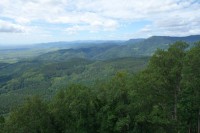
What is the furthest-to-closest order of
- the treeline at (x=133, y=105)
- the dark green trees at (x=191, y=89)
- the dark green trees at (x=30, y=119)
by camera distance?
the dark green trees at (x=30, y=119) → the treeline at (x=133, y=105) → the dark green trees at (x=191, y=89)

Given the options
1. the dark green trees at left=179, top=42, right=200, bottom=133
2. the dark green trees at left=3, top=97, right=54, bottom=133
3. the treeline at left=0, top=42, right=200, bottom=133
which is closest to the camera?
the dark green trees at left=179, top=42, right=200, bottom=133

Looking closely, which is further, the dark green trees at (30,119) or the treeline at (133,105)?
the dark green trees at (30,119)

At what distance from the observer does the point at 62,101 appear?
42.3 metres

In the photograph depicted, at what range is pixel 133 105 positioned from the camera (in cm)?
3650

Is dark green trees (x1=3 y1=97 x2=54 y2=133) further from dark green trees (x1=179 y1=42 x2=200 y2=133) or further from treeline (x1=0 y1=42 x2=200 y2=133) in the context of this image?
dark green trees (x1=179 y1=42 x2=200 y2=133)

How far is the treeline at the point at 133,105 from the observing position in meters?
34.7

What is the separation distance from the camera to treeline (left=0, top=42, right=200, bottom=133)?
114 ft

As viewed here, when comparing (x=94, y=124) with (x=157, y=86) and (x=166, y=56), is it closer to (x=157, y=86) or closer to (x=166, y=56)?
(x=157, y=86)

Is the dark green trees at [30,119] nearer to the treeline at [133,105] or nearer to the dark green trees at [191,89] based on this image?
the treeline at [133,105]

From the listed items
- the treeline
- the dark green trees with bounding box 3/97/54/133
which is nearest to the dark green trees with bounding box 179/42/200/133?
the treeline

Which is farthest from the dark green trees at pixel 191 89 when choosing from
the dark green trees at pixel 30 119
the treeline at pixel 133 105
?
the dark green trees at pixel 30 119

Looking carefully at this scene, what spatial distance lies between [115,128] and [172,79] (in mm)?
10495

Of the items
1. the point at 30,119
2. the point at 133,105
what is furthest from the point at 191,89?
the point at 30,119

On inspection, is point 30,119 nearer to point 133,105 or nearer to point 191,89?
point 133,105
